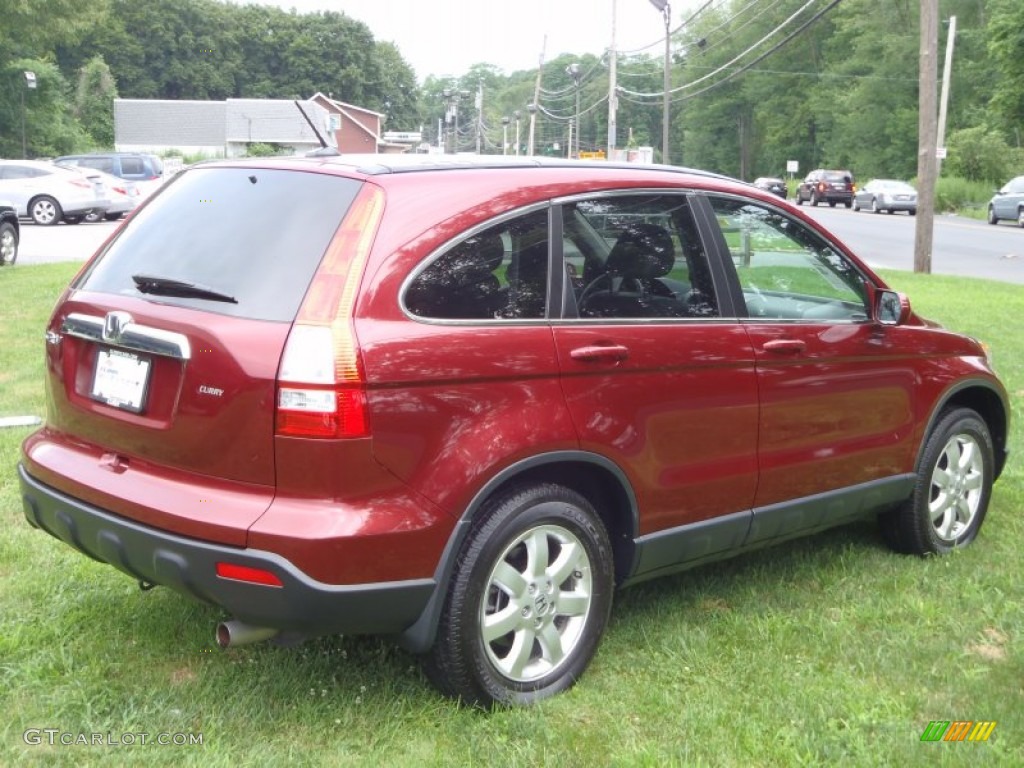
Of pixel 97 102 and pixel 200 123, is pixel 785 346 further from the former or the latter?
pixel 200 123

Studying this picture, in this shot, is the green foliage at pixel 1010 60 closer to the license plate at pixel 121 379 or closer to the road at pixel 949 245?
the road at pixel 949 245

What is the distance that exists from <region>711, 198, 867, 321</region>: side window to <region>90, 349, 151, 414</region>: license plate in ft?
7.09

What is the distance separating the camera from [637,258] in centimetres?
383

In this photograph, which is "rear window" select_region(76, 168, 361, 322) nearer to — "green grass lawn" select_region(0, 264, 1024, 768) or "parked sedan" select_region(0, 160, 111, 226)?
"green grass lawn" select_region(0, 264, 1024, 768)

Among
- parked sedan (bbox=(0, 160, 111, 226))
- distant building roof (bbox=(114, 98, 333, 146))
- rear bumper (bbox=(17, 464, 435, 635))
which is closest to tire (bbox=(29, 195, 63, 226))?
parked sedan (bbox=(0, 160, 111, 226))

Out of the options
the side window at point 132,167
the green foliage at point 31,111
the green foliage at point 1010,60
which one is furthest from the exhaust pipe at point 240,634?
the green foliage at point 31,111

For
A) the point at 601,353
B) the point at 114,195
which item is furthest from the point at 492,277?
the point at 114,195

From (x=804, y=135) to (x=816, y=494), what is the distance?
85.3 metres

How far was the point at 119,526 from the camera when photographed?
3.11 metres

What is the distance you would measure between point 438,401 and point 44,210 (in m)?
24.9

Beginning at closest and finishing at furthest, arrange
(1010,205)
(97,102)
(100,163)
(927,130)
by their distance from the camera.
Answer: (927,130) → (100,163) → (1010,205) → (97,102)

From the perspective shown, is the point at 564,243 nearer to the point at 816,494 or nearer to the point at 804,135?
the point at 816,494

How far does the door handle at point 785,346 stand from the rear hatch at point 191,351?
1.69 m

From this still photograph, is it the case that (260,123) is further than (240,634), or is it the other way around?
(260,123)
